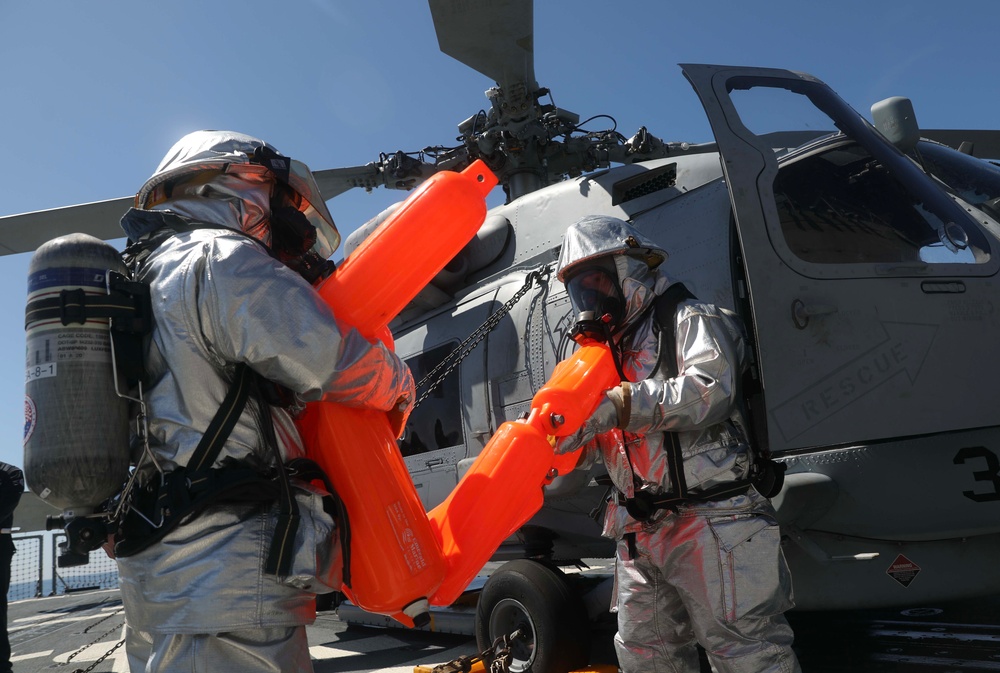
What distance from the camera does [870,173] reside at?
3852 millimetres

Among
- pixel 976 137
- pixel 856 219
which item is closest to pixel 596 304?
pixel 856 219

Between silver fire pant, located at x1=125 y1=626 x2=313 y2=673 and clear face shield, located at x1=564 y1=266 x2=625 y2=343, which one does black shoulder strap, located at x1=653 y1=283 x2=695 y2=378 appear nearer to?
clear face shield, located at x1=564 y1=266 x2=625 y2=343

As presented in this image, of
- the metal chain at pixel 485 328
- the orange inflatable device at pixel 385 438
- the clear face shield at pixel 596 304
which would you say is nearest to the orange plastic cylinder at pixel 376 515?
the orange inflatable device at pixel 385 438

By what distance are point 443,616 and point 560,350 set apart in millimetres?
2317

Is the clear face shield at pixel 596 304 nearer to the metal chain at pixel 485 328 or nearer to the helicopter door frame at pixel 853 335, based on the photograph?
the helicopter door frame at pixel 853 335

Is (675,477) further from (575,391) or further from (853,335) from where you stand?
(853,335)

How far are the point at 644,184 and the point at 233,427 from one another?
11.5 ft

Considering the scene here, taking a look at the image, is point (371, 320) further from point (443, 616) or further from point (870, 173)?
point (443, 616)

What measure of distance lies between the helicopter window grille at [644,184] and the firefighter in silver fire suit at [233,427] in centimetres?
296

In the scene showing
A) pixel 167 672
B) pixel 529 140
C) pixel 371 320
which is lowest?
pixel 167 672

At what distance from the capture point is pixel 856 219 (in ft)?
12.1

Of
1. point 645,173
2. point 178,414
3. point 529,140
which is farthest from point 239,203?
point 529,140

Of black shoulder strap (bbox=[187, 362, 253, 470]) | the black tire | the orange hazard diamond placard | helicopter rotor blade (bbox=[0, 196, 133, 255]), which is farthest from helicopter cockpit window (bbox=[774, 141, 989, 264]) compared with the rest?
helicopter rotor blade (bbox=[0, 196, 133, 255])

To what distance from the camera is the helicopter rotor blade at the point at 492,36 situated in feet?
18.5
